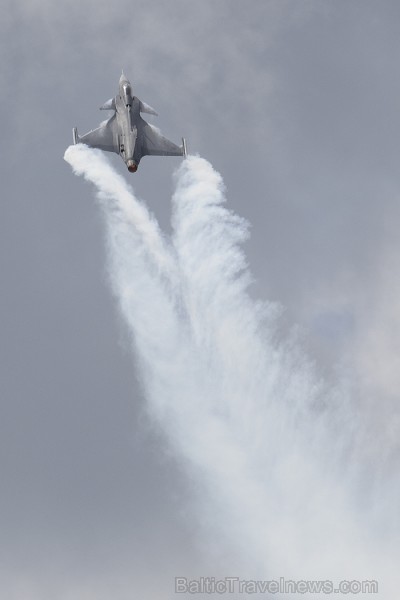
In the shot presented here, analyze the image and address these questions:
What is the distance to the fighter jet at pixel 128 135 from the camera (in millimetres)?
187375

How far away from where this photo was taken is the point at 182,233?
630 feet

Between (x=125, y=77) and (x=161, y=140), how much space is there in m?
10.7

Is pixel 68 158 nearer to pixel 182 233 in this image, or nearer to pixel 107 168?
pixel 107 168

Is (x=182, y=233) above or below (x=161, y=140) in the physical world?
below

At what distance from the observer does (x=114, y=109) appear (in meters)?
190

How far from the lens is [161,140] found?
19525 centimetres

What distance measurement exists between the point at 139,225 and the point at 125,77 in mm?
20430

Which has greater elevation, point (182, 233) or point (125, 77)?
point (125, 77)

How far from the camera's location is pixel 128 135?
615ft

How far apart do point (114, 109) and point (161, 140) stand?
29.3 feet

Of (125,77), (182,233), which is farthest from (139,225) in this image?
(125,77)

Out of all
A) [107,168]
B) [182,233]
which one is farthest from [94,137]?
[182,233]

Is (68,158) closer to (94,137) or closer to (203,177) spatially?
(94,137)

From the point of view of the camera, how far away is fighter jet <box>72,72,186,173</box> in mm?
187375
